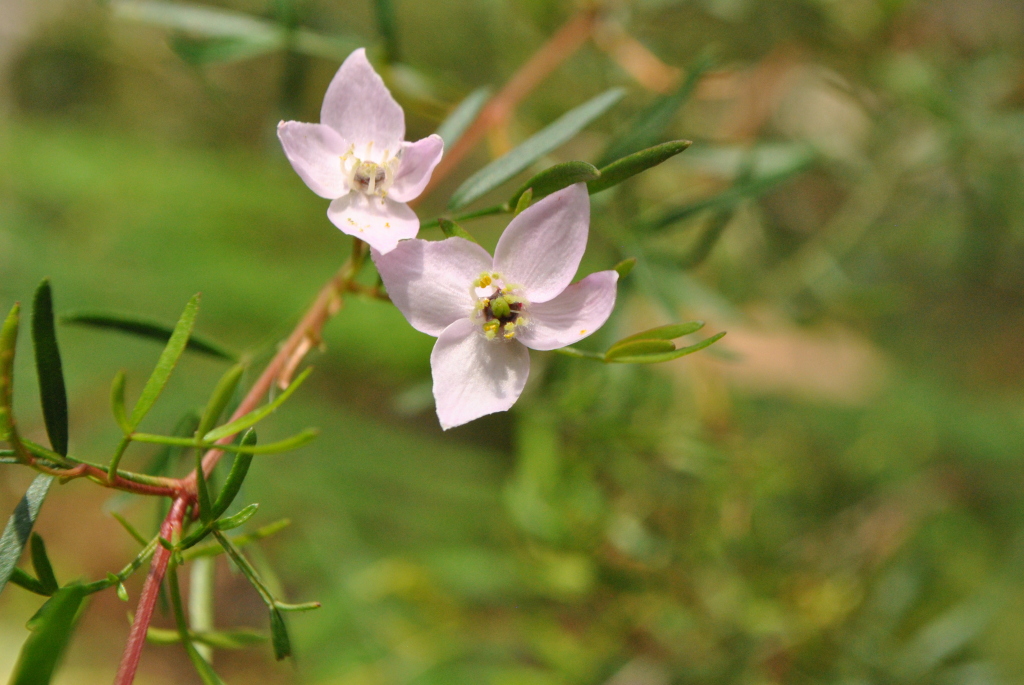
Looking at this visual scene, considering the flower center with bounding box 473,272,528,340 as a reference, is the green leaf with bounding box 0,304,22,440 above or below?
below

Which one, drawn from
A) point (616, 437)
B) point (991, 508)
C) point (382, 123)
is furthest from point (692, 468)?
point (991, 508)

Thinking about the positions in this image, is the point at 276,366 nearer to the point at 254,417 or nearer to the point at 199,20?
the point at 254,417

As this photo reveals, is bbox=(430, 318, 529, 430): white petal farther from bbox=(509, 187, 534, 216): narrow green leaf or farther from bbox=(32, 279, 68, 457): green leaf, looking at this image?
bbox=(32, 279, 68, 457): green leaf

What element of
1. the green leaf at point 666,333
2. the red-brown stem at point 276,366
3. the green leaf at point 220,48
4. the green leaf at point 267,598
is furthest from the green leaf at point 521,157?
the green leaf at point 220,48

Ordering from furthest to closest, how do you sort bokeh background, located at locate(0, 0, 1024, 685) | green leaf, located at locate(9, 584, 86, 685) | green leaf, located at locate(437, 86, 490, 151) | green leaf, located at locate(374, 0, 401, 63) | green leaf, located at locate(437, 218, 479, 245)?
bokeh background, located at locate(0, 0, 1024, 685) → green leaf, located at locate(374, 0, 401, 63) → green leaf, located at locate(437, 86, 490, 151) → green leaf, located at locate(437, 218, 479, 245) → green leaf, located at locate(9, 584, 86, 685)

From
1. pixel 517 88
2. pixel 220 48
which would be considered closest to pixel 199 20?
pixel 220 48

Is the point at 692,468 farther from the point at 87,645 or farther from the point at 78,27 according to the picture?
the point at 78,27

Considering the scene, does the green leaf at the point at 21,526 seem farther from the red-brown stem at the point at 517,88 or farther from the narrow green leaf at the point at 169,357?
the red-brown stem at the point at 517,88

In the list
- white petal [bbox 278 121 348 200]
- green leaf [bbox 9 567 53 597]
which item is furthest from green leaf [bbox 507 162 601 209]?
green leaf [bbox 9 567 53 597]

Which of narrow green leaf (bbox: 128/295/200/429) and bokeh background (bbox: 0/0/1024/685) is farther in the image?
bokeh background (bbox: 0/0/1024/685)
